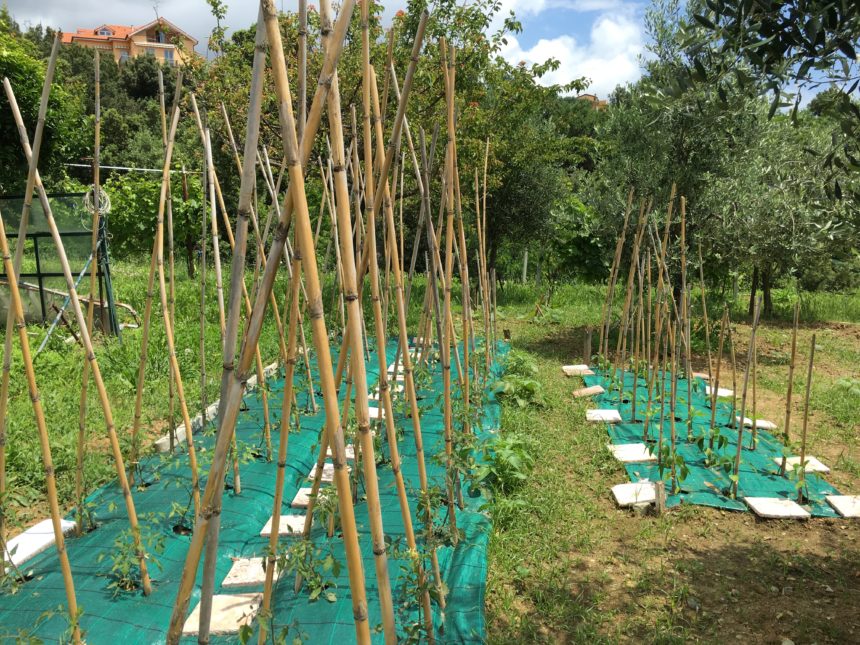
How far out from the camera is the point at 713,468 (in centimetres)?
425

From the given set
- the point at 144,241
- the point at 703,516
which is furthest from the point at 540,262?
the point at 703,516

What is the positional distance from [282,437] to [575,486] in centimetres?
272

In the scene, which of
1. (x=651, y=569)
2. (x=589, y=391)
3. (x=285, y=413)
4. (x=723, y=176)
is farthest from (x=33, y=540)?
(x=723, y=176)

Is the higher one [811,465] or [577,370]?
[577,370]

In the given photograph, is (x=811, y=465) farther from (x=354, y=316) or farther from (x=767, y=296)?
(x=767, y=296)

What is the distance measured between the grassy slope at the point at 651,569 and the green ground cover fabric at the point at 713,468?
5.5 inches

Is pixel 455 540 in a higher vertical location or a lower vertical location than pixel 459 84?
lower

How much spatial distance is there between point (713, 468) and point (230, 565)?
312 cm

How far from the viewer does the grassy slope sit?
2.67m

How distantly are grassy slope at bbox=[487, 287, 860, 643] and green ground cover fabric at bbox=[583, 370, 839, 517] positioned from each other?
0.14 metres

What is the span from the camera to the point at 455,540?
2609 mm

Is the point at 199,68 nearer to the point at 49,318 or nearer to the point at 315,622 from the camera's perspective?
the point at 49,318

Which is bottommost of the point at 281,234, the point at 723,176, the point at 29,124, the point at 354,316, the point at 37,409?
the point at 37,409

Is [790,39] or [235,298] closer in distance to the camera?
[235,298]
